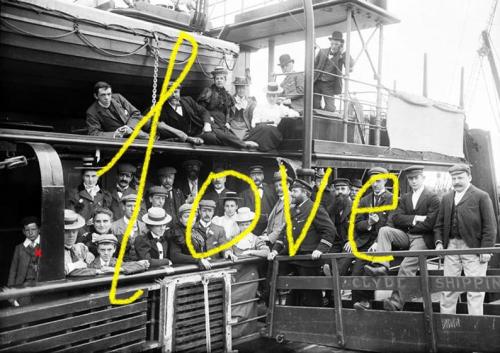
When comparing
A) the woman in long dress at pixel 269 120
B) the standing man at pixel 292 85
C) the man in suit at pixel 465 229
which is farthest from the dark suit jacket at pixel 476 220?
the standing man at pixel 292 85

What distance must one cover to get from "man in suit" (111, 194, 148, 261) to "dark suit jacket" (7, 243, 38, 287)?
859 millimetres

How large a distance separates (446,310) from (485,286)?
93cm

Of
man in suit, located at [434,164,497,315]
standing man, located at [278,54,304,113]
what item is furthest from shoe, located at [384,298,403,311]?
standing man, located at [278,54,304,113]

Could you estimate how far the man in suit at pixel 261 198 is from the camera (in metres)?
6.59

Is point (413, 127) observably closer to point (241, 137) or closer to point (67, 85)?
point (241, 137)

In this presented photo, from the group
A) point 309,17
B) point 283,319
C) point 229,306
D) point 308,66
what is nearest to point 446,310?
point 283,319

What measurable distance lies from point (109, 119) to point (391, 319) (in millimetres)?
3924

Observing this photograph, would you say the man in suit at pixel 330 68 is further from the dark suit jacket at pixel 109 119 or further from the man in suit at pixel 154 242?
the man in suit at pixel 154 242

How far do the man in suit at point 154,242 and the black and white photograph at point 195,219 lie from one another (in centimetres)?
2

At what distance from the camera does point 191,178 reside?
682 centimetres

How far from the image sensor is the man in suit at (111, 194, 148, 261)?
186 inches

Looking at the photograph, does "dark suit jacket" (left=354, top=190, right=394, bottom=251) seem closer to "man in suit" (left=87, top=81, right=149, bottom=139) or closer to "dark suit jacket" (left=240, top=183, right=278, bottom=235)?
"dark suit jacket" (left=240, top=183, right=278, bottom=235)
